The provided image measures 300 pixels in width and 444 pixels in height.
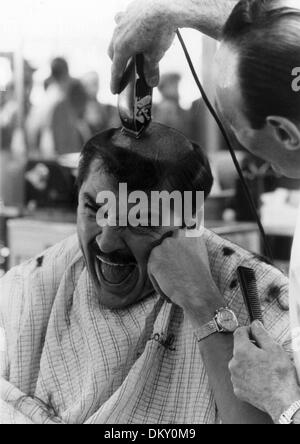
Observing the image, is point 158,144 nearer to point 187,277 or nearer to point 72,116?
point 187,277

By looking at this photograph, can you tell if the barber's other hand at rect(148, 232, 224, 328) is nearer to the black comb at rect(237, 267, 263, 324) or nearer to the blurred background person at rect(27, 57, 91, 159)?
the black comb at rect(237, 267, 263, 324)

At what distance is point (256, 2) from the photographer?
182 centimetres

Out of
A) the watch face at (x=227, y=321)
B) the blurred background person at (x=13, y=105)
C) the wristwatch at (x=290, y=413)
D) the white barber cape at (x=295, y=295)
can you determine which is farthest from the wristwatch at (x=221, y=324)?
the blurred background person at (x=13, y=105)

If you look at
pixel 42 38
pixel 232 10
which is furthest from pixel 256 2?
pixel 42 38

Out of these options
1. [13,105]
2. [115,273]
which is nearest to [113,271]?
[115,273]

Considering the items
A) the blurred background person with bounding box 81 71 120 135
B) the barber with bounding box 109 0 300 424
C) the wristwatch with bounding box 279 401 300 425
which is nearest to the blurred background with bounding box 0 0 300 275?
the blurred background person with bounding box 81 71 120 135

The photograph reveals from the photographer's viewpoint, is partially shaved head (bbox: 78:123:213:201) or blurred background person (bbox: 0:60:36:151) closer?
partially shaved head (bbox: 78:123:213:201)

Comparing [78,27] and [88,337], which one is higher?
[78,27]

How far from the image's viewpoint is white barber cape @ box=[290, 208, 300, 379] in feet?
5.89

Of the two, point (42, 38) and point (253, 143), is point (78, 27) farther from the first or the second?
point (253, 143)

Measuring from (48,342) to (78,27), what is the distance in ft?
3.17

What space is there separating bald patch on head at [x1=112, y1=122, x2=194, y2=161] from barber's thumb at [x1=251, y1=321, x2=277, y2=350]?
0.51 meters

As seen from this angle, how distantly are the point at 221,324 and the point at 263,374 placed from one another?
0.18m

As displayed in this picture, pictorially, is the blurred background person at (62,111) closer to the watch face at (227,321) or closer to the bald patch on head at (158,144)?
the bald patch on head at (158,144)
